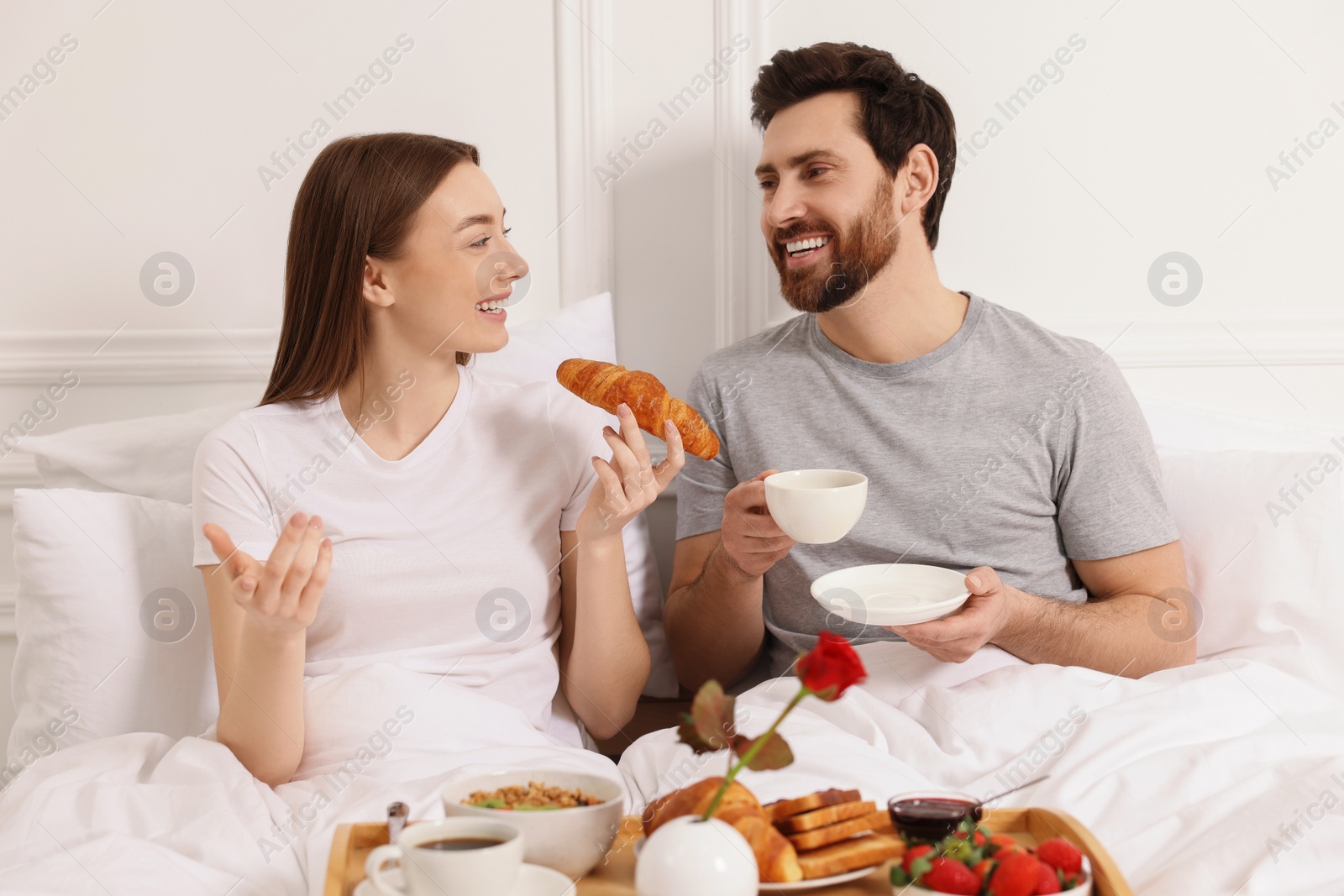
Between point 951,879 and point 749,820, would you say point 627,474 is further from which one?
point 951,879

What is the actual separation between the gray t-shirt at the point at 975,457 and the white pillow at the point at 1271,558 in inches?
4.4

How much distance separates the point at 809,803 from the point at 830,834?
0.04 m

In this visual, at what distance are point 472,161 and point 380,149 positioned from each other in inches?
7.2

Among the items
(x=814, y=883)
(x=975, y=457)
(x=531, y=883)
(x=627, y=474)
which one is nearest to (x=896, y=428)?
(x=975, y=457)

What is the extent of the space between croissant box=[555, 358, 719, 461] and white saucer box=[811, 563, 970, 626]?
356mm

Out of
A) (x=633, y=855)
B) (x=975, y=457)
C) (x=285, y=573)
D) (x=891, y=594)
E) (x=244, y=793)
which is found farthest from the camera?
(x=975, y=457)

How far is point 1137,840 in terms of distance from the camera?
1218 millimetres

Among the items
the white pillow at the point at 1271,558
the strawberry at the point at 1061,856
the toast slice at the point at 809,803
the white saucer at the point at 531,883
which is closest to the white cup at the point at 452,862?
the white saucer at the point at 531,883

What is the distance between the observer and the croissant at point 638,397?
1.64 m

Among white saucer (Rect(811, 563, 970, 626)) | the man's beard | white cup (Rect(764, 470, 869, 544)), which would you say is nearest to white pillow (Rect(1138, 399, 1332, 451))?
the man's beard

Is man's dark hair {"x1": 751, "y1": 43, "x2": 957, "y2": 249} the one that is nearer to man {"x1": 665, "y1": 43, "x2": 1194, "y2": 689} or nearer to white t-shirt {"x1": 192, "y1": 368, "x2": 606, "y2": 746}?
man {"x1": 665, "y1": 43, "x2": 1194, "y2": 689}

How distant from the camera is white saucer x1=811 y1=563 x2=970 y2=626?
54.5 inches

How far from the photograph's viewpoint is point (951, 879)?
916mm

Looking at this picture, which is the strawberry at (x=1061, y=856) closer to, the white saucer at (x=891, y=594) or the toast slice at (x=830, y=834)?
the toast slice at (x=830, y=834)
